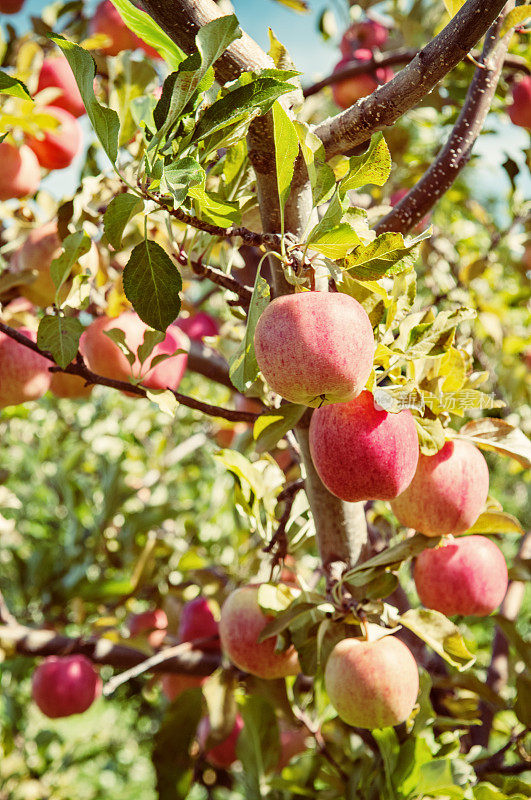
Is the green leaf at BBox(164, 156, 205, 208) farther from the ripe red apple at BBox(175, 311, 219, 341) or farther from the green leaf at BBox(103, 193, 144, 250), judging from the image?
the ripe red apple at BBox(175, 311, 219, 341)

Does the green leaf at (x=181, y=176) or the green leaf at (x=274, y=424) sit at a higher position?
the green leaf at (x=181, y=176)

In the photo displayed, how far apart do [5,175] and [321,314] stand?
2.35ft

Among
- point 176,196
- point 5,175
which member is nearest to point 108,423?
point 5,175

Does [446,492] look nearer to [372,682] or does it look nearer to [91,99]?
[372,682]

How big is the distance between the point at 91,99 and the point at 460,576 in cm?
57

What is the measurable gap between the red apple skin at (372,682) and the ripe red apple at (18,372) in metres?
0.50

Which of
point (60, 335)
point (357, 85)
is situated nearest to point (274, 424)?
point (60, 335)

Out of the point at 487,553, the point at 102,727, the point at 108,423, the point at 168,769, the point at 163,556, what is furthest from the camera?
the point at 102,727

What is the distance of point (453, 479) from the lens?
0.61 metres

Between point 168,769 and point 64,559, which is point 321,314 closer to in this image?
point 168,769

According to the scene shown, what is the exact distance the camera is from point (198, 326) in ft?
4.40

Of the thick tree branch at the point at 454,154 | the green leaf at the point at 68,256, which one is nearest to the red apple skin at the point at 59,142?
the green leaf at the point at 68,256

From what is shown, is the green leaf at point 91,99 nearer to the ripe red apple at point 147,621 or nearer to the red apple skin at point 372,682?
the red apple skin at point 372,682

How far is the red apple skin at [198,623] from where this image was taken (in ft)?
3.76
